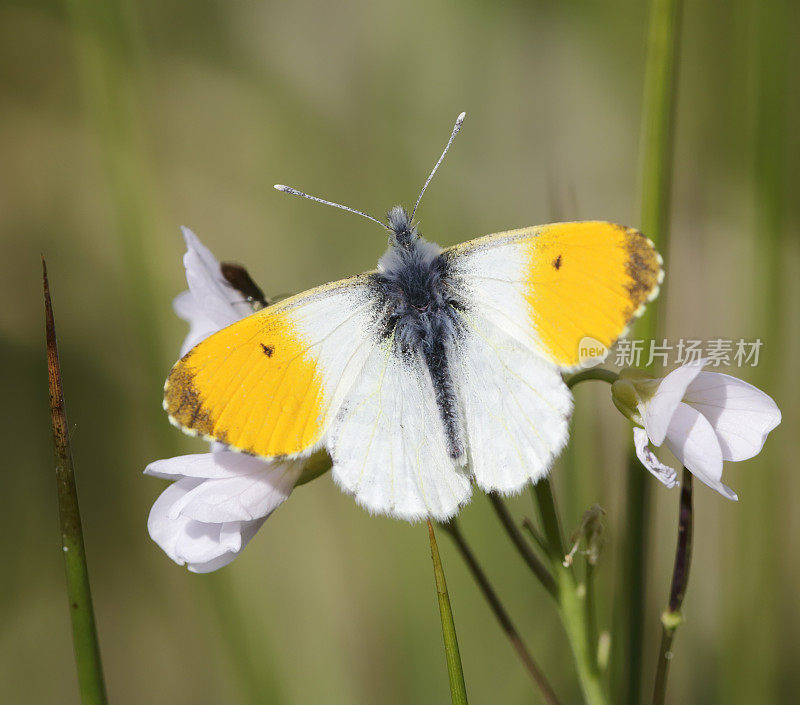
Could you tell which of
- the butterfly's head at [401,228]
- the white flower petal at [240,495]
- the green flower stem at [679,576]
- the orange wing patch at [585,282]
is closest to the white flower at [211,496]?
the white flower petal at [240,495]

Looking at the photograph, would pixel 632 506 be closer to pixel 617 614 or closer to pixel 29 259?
pixel 617 614

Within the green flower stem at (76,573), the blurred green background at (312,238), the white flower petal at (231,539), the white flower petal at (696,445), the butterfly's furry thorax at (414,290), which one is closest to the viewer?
the green flower stem at (76,573)

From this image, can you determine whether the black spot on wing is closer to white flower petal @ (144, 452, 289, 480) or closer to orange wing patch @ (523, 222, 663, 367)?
white flower petal @ (144, 452, 289, 480)

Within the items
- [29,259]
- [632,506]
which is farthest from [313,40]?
[632,506]

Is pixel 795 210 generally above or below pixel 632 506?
above

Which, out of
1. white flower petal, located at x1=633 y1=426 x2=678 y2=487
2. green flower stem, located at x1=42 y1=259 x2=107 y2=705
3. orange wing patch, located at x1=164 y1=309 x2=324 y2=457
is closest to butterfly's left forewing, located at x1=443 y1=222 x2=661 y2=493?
white flower petal, located at x1=633 y1=426 x2=678 y2=487

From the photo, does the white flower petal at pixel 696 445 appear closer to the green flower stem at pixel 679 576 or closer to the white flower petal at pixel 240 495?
the green flower stem at pixel 679 576

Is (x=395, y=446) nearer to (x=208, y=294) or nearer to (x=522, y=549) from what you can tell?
(x=522, y=549)
